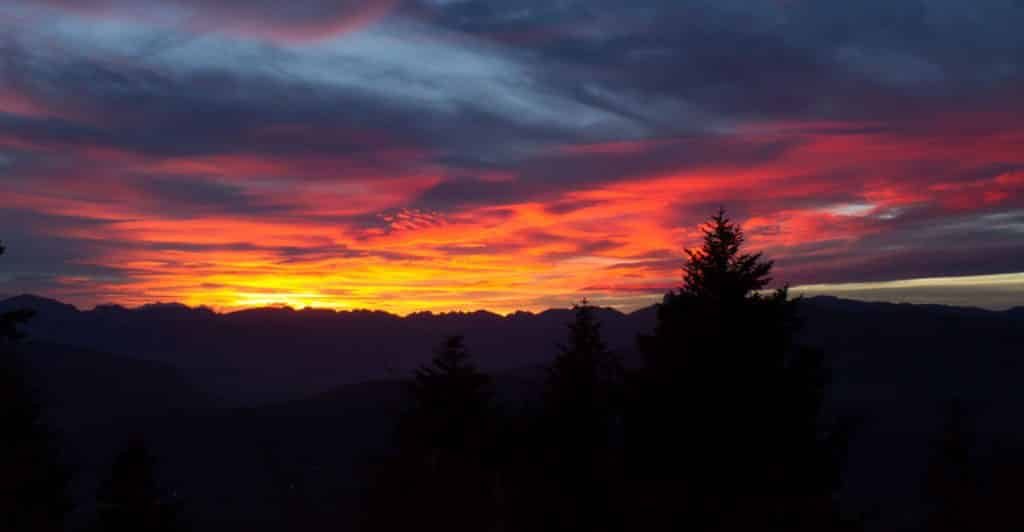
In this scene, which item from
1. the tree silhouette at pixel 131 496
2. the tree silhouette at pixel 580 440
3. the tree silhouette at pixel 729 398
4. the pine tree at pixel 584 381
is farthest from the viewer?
the tree silhouette at pixel 131 496

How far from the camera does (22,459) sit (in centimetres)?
2605

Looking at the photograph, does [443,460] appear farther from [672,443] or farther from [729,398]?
[729,398]

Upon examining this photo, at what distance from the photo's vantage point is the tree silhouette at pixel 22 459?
22225mm

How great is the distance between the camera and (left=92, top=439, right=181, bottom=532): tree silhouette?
114ft

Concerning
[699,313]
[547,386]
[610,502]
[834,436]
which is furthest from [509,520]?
[547,386]

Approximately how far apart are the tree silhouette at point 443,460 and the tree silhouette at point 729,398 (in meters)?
3.31

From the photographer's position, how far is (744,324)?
17.1 metres

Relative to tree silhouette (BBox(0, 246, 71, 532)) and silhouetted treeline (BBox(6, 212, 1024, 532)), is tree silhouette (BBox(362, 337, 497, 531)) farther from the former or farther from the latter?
tree silhouette (BBox(0, 246, 71, 532))

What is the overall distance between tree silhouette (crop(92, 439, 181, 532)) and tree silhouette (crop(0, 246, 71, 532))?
6.61 ft

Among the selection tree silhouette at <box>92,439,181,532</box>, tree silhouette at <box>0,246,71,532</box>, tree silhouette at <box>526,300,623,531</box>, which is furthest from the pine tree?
tree silhouette at <box>92,439,181,532</box>

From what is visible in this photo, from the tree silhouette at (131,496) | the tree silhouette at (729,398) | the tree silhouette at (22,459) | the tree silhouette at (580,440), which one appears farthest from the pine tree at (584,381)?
the tree silhouette at (131,496)

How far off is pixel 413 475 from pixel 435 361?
5699mm

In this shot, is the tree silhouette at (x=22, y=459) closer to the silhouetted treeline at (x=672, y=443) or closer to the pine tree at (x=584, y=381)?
the silhouetted treeline at (x=672, y=443)

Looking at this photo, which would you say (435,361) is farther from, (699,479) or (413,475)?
(699,479)
